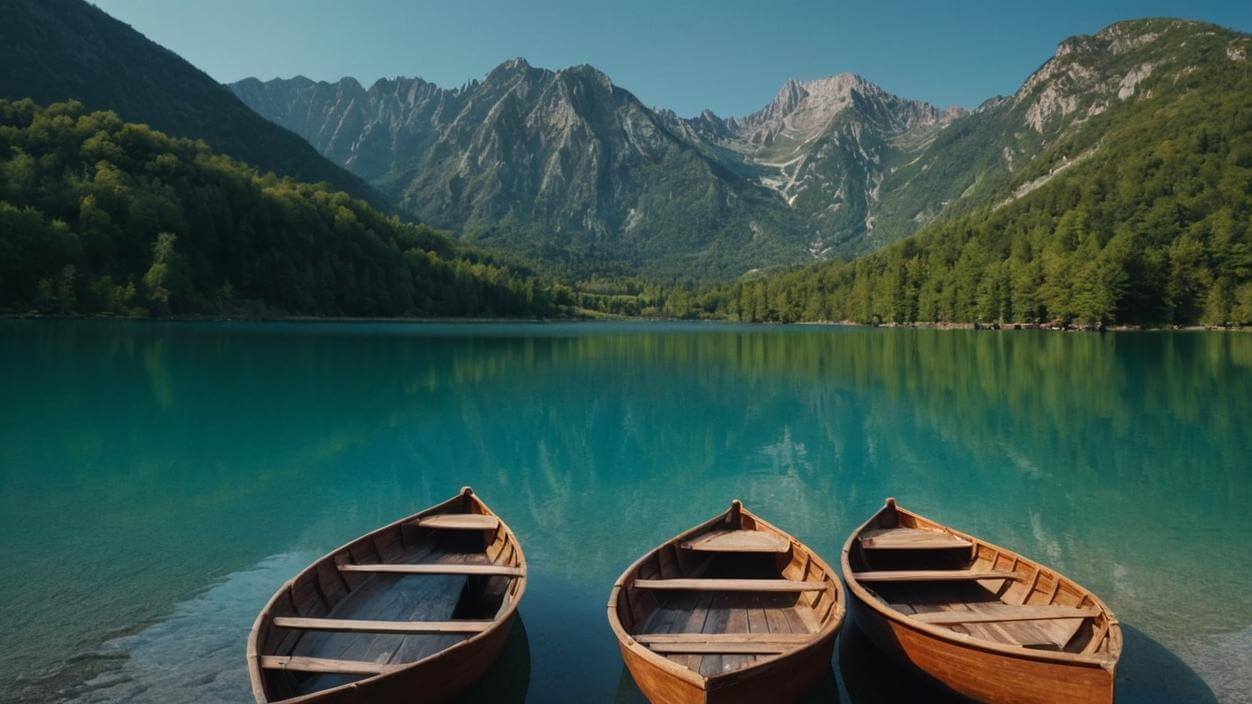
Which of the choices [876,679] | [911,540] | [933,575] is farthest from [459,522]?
[911,540]

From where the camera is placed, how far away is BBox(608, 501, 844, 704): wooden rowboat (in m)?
6.81

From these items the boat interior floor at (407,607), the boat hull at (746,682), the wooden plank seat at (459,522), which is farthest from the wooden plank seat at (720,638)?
the wooden plank seat at (459,522)

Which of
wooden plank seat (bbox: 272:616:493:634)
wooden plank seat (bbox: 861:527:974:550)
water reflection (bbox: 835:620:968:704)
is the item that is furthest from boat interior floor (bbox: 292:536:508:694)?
wooden plank seat (bbox: 861:527:974:550)

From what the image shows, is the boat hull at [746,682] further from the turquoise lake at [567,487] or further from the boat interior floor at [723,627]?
the turquoise lake at [567,487]

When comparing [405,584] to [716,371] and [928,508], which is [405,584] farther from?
[716,371]

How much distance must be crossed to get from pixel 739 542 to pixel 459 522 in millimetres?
5482

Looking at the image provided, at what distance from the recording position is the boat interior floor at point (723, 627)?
758 centimetres

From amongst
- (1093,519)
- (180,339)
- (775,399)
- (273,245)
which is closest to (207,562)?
(1093,519)

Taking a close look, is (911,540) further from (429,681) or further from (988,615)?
(429,681)

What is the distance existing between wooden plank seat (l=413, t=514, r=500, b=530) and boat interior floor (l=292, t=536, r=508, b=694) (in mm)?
455

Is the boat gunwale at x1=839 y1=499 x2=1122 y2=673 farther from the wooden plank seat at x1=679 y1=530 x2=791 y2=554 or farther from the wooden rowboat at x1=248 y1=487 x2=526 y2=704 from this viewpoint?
the wooden rowboat at x1=248 y1=487 x2=526 y2=704

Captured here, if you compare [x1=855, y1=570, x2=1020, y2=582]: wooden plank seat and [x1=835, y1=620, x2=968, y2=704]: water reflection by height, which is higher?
[x1=855, y1=570, x2=1020, y2=582]: wooden plank seat

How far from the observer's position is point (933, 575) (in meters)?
9.88

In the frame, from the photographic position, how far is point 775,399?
39.9m
